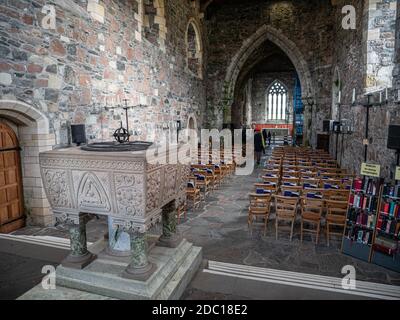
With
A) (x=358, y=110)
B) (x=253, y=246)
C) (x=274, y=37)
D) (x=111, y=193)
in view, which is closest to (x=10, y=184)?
(x=111, y=193)

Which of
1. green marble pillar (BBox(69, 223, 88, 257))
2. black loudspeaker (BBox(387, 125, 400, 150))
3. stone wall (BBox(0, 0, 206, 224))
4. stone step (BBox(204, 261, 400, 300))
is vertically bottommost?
stone step (BBox(204, 261, 400, 300))

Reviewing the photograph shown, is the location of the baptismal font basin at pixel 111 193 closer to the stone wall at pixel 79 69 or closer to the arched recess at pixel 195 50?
the stone wall at pixel 79 69

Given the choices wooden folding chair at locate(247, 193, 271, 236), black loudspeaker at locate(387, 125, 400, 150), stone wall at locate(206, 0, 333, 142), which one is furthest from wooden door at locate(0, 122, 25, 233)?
stone wall at locate(206, 0, 333, 142)

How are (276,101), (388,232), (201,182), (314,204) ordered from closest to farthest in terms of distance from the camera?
(388,232)
(314,204)
(201,182)
(276,101)

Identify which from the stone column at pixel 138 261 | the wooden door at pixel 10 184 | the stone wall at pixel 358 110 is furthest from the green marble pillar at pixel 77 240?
the stone wall at pixel 358 110

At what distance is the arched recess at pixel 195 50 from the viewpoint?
14.7m

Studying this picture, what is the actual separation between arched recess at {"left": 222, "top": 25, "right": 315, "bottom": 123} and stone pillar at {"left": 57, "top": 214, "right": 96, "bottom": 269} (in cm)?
1498

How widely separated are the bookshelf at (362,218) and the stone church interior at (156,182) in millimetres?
18

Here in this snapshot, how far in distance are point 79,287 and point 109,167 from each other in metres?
1.20

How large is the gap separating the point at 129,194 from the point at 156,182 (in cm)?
28

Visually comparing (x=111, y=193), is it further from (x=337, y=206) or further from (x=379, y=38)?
(x=379, y=38)

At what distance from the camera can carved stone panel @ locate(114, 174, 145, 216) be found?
2424 millimetres

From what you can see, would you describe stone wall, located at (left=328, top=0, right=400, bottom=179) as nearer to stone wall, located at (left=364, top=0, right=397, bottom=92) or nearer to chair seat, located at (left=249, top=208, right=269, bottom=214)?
stone wall, located at (left=364, top=0, right=397, bottom=92)

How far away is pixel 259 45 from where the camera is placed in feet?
55.7
